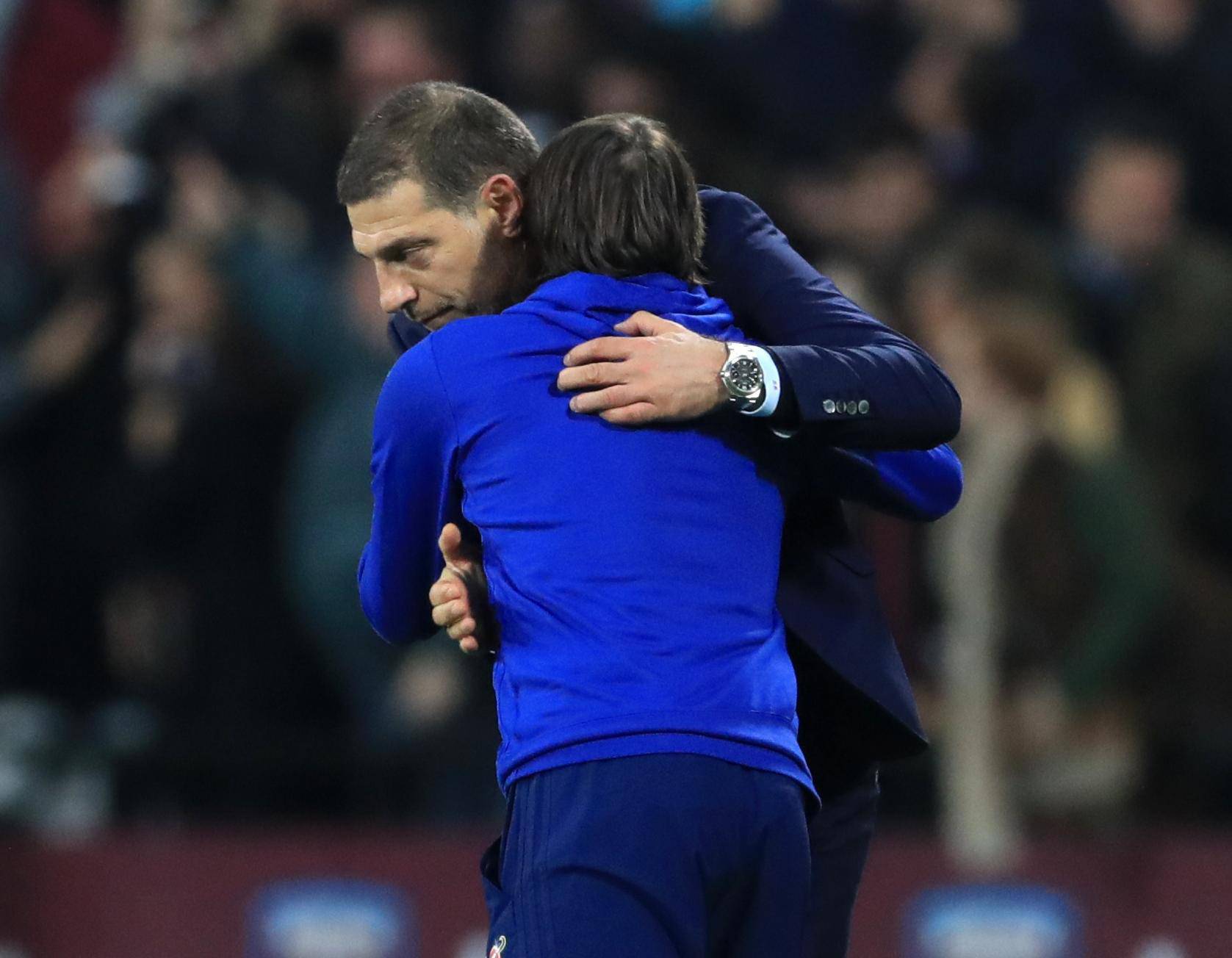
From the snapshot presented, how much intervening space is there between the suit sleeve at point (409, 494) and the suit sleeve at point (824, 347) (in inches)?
16.9

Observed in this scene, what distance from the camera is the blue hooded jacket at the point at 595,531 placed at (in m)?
2.46

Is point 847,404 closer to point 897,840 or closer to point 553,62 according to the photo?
point 897,840

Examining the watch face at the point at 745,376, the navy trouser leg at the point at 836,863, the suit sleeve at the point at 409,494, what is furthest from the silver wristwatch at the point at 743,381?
the navy trouser leg at the point at 836,863

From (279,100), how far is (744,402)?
469cm

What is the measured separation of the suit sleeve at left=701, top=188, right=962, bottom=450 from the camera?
2.56 metres

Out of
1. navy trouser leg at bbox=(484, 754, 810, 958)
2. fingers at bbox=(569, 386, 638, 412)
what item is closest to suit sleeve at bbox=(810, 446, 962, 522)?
fingers at bbox=(569, 386, 638, 412)

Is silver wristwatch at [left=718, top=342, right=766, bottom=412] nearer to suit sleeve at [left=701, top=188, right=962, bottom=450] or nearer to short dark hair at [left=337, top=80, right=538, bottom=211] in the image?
suit sleeve at [left=701, top=188, right=962, bottom=450]

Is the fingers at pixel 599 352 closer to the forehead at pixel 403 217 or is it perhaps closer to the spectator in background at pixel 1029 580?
the forehead at pixel 403 217

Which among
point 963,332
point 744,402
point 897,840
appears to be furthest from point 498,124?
point 897,840

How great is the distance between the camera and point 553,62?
21.9 feet

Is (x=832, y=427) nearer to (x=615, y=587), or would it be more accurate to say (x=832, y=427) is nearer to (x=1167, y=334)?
(x=615, y=587)

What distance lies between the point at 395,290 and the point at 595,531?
1.72 ft

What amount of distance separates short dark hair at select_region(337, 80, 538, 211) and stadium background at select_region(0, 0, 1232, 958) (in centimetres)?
303

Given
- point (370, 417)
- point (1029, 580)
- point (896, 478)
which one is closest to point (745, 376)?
point (896, 478)
